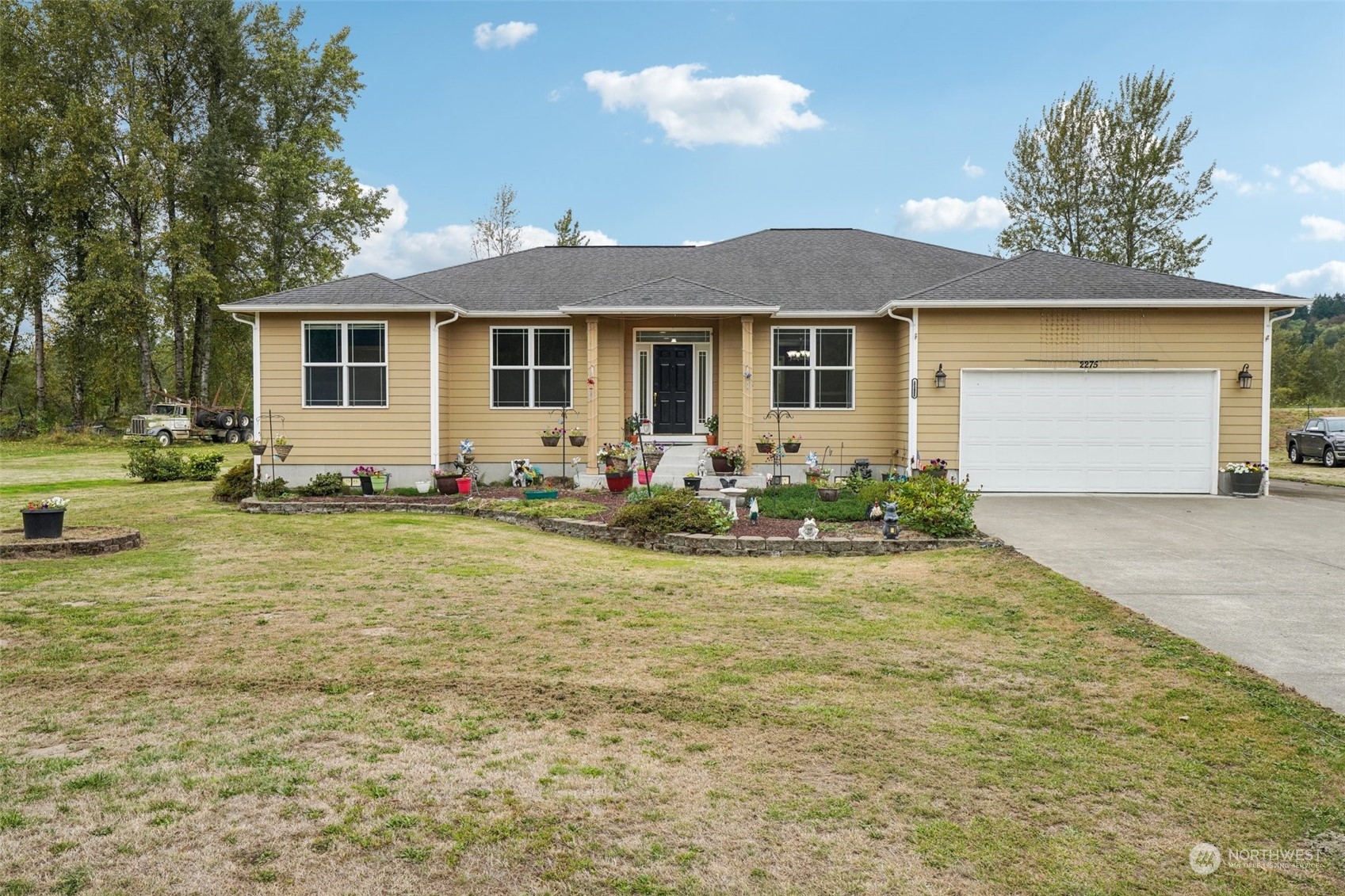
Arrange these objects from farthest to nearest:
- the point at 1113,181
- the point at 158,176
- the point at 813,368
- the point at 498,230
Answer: the point at 498,230, the point at 158,176, the point at 1113,181, the point at 813,368

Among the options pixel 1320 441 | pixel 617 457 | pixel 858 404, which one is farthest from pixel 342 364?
pixel 1320 441

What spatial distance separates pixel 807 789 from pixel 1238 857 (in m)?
1.47

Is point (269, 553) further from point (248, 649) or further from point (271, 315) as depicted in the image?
point (271, 315)

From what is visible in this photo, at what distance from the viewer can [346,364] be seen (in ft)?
43.8

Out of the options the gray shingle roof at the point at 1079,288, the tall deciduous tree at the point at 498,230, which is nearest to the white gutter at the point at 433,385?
the gray shingle roof at the point at 1079,288

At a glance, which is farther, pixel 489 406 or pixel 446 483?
pixel 489 406

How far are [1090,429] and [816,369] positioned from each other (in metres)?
4.75

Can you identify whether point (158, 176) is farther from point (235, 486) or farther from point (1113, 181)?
point (1113, 181)

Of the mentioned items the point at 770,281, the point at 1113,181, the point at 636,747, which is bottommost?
the point at 636,747

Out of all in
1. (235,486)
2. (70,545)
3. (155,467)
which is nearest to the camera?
(70,545)

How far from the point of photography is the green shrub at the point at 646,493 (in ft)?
33.1

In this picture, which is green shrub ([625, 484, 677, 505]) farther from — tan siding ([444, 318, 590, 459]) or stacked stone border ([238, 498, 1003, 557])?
tan siding ([444, 318, 590, 459])

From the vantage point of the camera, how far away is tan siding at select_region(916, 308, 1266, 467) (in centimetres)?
1258

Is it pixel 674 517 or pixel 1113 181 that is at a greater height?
pixel 1113 181
